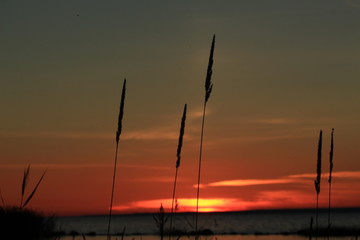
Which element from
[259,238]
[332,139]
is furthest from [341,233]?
[332,139]

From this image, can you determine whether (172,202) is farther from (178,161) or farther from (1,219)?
(1,219)

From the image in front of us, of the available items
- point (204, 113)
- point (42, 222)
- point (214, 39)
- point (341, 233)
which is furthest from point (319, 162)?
point (341, 233)

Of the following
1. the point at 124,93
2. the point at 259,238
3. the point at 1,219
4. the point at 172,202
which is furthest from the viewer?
the point at 259,238

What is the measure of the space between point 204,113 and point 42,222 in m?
2.34

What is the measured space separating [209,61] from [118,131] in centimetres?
138

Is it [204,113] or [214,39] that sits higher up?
[214,39]

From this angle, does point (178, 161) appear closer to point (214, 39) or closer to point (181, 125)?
point (181, 125)

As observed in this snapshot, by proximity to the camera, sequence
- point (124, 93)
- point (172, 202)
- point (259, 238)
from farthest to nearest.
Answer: point (259, 238), point (172, 202), point (124, 93)

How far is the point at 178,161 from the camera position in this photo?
7590 millimetres

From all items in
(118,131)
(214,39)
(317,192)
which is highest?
(214,39)

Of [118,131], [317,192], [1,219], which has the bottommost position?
[1,219]

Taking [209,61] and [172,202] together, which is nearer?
[209,61]

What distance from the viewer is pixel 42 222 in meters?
7.56

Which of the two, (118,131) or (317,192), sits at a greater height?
(118,131)
